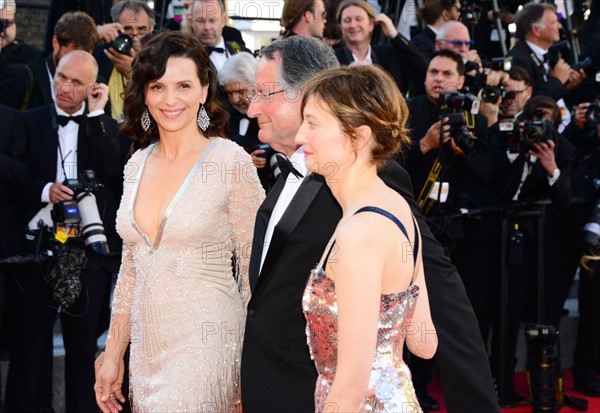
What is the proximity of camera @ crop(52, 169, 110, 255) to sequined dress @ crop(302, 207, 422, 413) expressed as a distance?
2.59 metres

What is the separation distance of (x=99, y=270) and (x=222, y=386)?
2105mm

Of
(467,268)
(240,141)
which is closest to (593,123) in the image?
(467,268)

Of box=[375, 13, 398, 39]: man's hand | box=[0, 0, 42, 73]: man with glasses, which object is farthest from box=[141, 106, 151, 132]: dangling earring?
box=[375, 13, 398, 39]: man's hand

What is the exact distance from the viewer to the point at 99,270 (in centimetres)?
503

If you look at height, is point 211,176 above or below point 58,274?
above

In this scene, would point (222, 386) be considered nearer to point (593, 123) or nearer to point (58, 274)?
point (58, 274)

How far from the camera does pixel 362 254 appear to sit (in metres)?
2.12

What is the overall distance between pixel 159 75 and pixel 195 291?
0.69 m

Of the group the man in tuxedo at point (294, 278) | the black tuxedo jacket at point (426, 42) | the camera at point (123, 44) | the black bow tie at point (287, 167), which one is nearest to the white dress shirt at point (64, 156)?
the camera at point (123, 44)

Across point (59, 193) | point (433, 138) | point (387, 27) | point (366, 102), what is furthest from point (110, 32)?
point (366, 102)

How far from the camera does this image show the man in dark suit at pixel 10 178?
4.93 m

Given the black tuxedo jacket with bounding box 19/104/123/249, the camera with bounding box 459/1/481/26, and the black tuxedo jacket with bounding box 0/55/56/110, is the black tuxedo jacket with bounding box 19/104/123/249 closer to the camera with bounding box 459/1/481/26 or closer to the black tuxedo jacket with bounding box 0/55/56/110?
the black tuxedo jacket with bounding box 0/55/56/110

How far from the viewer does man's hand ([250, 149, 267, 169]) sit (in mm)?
4914

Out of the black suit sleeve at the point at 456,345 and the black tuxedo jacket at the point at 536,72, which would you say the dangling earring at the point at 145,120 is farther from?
the black tuxedo jacket at the point at 536,72
